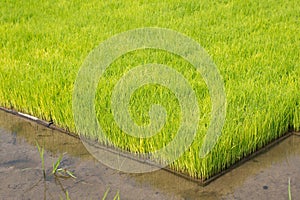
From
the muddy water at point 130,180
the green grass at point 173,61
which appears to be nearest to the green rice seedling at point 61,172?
the muddy water at point 130,180

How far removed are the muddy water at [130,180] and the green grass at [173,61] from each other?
0.12m

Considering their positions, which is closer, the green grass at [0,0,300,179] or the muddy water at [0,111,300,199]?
the muddy water at [0,111,300,199]

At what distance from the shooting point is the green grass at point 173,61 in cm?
319

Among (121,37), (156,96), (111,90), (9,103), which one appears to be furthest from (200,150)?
(121,37)

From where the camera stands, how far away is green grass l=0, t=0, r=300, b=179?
319cm

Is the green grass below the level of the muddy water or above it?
above

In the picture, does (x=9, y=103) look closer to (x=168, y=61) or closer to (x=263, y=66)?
(x=168, y=61)

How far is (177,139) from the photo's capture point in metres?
3.01

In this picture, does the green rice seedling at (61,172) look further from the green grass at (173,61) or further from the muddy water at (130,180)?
the green grass at (173,61)

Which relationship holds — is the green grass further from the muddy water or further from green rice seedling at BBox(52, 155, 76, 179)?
green rice seedling at BBox(52, 155, 76, 179)

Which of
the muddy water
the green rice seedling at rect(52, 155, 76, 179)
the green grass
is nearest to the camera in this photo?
the muddy water

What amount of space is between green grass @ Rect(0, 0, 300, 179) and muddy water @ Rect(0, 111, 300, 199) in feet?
0.41

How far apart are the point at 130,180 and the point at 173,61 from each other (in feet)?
5.32

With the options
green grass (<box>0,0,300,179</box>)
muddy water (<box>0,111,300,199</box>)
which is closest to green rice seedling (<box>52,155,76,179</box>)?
muddy water (<box>0,111,300,199</box>)
